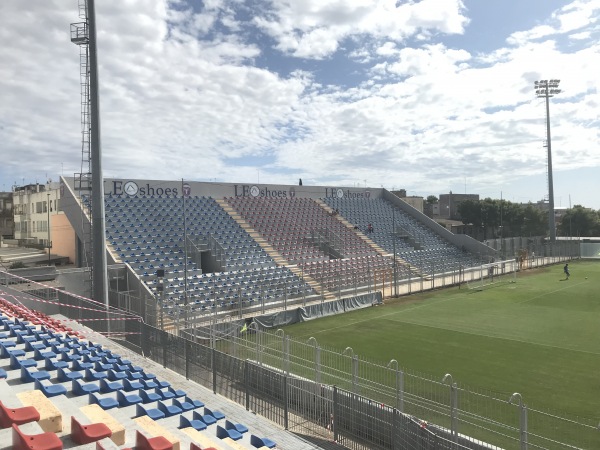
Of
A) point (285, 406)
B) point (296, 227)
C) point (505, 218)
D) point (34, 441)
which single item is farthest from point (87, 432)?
point (505, 218)

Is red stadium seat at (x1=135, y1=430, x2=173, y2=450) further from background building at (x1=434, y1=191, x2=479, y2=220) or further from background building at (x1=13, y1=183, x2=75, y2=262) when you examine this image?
background building at (x1=434, y1=191, x2=479, y2=220)

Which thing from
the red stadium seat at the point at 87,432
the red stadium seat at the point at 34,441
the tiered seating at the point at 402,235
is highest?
the tiered seating at the point at 402,235

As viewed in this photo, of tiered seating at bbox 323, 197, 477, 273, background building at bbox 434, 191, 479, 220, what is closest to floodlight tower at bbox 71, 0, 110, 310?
tiered seating at bbox 323, 197, 477, 273

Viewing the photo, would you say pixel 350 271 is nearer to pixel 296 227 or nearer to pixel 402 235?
pixel 296 227

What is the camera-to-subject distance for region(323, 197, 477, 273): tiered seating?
41156mm

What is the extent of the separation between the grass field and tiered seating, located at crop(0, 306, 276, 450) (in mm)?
9043

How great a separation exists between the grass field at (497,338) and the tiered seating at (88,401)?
9.04 metres

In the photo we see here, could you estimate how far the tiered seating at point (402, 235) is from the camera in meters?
41.2

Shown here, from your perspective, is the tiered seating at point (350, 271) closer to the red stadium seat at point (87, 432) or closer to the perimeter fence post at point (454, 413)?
the perimeter fence post at point (454, 413)

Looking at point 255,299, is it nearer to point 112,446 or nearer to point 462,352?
point 462,352

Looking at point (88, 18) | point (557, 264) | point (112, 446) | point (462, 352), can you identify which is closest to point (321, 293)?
point (462, 352)

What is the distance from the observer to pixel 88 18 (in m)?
17.8

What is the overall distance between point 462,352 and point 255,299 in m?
11.5

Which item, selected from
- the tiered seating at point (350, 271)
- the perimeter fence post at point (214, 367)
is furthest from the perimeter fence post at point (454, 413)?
the tiered seating at point (350, 271)
